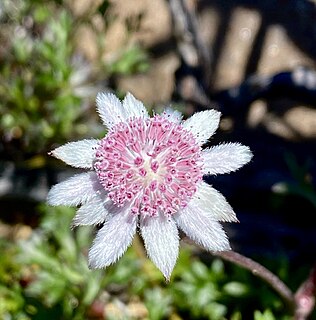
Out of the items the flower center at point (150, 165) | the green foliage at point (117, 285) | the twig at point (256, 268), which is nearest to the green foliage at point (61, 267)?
the green foliage at point (117, 285)

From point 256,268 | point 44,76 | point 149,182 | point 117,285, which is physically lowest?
point 117,285

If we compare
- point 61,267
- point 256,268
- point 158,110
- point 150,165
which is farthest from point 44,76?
point 256,268

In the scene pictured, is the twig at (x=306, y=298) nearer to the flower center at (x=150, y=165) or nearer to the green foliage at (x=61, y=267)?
the flower center at (x=150, y=165)

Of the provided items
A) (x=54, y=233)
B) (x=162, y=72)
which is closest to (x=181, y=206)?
(x=54, y=233)

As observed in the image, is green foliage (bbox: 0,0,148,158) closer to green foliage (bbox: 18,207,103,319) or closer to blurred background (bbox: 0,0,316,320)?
blurred background (bbox: 0,0,316,320)

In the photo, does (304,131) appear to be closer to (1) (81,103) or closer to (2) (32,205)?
(1) (81,103)

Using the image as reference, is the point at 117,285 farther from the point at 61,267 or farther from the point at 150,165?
the point at 150,165
